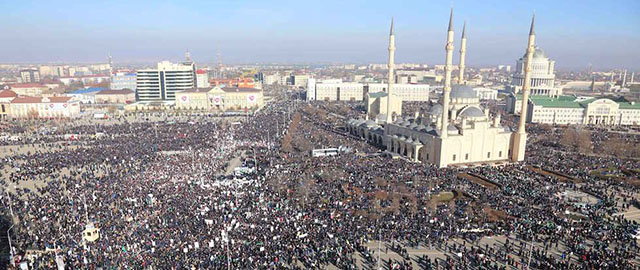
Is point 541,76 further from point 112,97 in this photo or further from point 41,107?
point 41,107

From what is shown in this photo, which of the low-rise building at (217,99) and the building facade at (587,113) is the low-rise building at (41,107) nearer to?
the low-rise building at (217,99)

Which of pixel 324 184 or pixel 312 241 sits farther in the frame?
pixel 324 184

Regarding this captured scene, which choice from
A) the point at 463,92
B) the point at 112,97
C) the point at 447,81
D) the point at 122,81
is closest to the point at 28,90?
the point at 122,81

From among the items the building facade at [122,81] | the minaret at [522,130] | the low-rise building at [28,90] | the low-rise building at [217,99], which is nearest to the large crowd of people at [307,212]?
the minaret at [522,130]

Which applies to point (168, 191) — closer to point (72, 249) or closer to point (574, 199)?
point (72, 249)

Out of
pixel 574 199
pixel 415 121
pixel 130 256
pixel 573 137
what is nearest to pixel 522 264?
pixel 574 199

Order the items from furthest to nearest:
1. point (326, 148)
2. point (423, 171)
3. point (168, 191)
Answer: point (326, 148)
point (423, 171)
point (168, 191)
